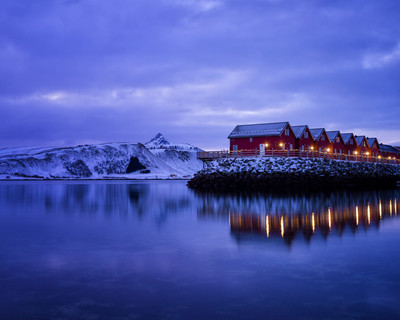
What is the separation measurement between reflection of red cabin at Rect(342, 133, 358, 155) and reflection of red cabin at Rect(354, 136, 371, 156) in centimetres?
186

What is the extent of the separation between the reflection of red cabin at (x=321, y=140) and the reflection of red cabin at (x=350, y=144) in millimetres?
7901

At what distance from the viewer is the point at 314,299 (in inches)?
312

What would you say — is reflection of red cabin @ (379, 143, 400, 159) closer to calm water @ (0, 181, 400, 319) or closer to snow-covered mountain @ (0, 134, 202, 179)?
snow-covered mountain @ (0, 134, 202, 179)

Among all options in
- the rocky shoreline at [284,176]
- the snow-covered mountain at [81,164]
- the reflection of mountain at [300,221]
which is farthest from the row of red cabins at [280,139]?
the snow-covered mountain at [81,164]

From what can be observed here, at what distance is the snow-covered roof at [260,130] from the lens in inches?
2421

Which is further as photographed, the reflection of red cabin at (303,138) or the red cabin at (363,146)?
the red cabin at (363,146)

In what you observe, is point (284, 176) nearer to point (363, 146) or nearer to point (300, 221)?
point (300, 221)

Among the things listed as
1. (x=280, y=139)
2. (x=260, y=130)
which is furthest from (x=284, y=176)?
(x=260, y=130)

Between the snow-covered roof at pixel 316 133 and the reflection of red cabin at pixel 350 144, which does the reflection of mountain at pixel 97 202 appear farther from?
the reflection of red cabin at pixel 350 144

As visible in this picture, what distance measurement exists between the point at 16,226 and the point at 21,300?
12.5 meters

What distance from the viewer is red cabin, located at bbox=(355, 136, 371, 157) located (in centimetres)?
8176

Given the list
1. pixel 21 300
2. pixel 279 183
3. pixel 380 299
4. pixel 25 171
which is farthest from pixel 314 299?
pixel 25 171

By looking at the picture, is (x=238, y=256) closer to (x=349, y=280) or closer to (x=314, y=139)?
(x=349, y=280)

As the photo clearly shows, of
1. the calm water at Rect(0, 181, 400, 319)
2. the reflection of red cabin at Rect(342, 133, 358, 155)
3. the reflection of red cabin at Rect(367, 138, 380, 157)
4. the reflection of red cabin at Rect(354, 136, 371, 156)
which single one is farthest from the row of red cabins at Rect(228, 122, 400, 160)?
the calm water at Rect(0, 181, 400, 319)
